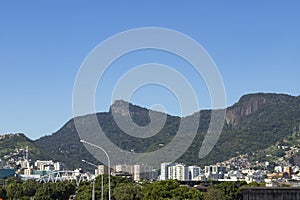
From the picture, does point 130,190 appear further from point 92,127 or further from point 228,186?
point 92,127

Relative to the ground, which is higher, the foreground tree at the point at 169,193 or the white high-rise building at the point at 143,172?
the white high-rise building at the point at 143,172

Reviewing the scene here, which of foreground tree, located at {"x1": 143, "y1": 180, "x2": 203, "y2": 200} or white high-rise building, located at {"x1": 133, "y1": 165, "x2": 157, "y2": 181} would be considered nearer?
foreground tree, located at {"x1": 143, "y1": 180, "x2": 203, "y2": 200}

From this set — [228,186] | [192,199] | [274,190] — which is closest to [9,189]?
Answer: [228,186]

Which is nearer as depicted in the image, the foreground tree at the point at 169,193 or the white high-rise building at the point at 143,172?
the foreground tree at the point at 169,193

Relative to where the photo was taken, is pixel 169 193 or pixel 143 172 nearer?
pixel 169 193

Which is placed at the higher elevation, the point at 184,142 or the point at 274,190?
the point at 184,142

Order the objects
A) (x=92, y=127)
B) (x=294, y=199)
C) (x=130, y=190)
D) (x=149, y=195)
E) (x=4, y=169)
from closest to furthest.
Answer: (x=294, y=199) < (x=149, y=195) < (x=130, y=190) < (x=92, y=127) < (x=4, y=169)

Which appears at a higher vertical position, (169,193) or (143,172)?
(143,172)

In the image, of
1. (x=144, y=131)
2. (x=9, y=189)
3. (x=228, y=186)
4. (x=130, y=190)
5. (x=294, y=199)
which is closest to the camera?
(x=294, y=199)

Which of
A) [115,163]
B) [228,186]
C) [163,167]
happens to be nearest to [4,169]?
[115,163]

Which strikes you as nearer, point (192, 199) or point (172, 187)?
point (192, 199)

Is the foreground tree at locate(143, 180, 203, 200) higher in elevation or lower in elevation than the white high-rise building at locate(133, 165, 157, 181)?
lower
